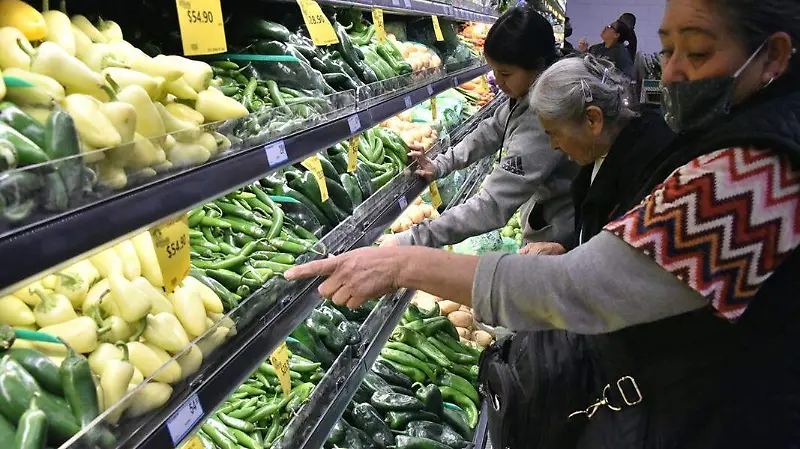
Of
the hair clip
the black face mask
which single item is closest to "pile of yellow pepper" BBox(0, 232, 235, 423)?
the black face mask

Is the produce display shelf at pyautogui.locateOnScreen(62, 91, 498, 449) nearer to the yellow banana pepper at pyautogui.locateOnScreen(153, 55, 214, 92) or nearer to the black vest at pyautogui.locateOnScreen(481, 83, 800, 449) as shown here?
the yellow banana pepper at pyautogui.locateOnScreen(153, 55, 214, 92)

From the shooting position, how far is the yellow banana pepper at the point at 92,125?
107 centimetres

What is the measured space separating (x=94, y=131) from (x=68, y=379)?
14.8 inches

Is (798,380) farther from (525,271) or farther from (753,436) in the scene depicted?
(525,271)

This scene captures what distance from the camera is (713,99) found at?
4.28 ft

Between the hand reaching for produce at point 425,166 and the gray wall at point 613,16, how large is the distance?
9992mm

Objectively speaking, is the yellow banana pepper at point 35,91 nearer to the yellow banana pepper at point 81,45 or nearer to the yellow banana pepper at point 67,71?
the yellow banana pepper at point 67,71

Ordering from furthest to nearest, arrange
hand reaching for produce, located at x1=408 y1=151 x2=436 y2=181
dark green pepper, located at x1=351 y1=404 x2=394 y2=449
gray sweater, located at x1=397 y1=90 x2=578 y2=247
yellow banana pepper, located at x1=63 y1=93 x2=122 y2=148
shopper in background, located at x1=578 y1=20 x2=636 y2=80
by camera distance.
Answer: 1. shopper in background, located at x1=578 y1=20 x2=636 y2=80
2. hand reaching for produce, located at x1=408 y1=151 x2=436 y2=181
3. gray sweater, located at x1=397 y1=90 x2=578 y2=247
4. dark green pepper, located at x1=351 y1=404 x2=394 y2=449
5. yellow banana pepper, located at x1=63 y1=93 x2=122 y2=148

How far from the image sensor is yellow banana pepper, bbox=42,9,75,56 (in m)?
1.30

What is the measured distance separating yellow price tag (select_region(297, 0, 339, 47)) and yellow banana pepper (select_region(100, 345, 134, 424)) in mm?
1169

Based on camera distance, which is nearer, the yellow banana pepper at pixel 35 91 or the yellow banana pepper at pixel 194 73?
the yellow banana pepper at pixel 35 91

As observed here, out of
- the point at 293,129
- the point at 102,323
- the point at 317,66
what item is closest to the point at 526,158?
the point at 317,66

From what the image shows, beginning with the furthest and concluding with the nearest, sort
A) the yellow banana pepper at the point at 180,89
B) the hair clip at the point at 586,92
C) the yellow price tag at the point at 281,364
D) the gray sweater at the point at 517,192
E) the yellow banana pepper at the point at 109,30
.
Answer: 1. the gray sweater at the point at 517,192
2. the hair clip at the point at 586,92
3. the yellow price tag at the point at 281,364
4. the yellow banana pepper at the point at 109,30
5. the yellow banana pepper at the point at 180,89

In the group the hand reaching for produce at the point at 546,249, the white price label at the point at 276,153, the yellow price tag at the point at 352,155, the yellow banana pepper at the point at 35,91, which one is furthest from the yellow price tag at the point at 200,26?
the hand reaching for produce at the point at 546,249
